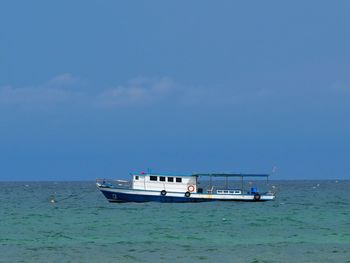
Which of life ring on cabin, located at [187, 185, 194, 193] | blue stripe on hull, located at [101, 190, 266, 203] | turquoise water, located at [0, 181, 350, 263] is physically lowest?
turquoise water, located at [0, 181, 350, 263]

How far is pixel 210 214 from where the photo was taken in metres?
66.1

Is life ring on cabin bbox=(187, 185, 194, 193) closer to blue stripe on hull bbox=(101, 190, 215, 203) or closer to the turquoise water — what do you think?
blue stripe on hull bbox=(101, 190, 215, 203)

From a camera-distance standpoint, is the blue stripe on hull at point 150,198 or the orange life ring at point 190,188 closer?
the blue stripe on hull at point 150,198

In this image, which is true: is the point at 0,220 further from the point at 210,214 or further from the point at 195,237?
the point at 195,237

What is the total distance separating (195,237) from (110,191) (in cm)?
3716

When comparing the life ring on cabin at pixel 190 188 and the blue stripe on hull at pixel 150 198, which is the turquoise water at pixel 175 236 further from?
the life ring on cabin at pixel 190 188

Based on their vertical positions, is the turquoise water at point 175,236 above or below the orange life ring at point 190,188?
below

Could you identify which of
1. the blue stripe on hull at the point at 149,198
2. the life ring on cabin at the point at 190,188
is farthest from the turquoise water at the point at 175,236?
the life ring on cabin at the point at 190,188

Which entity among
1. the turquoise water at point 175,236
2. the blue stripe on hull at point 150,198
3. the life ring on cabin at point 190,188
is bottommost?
the turquoise water at point 175,236

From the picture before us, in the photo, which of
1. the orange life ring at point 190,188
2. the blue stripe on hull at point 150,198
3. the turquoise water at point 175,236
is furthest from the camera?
the orange life ring at point 190,188

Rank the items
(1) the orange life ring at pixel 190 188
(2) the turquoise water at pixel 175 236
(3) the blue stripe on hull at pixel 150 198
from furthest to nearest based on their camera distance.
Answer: (1) the orange life ring at pixel 190 188
(3) the blue stripe on hull at pixel 150 198
(2) the turquoise water at pixel 175 236

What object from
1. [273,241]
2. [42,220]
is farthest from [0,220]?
[273,241]

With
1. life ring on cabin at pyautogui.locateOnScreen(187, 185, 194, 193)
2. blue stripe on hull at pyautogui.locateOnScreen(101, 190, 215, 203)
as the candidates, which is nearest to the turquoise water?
blue stripe on hull at pyautogui.locateOnScreen(101, 190, 215, 203)

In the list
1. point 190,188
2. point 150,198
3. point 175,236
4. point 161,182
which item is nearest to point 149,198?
point 150,198
